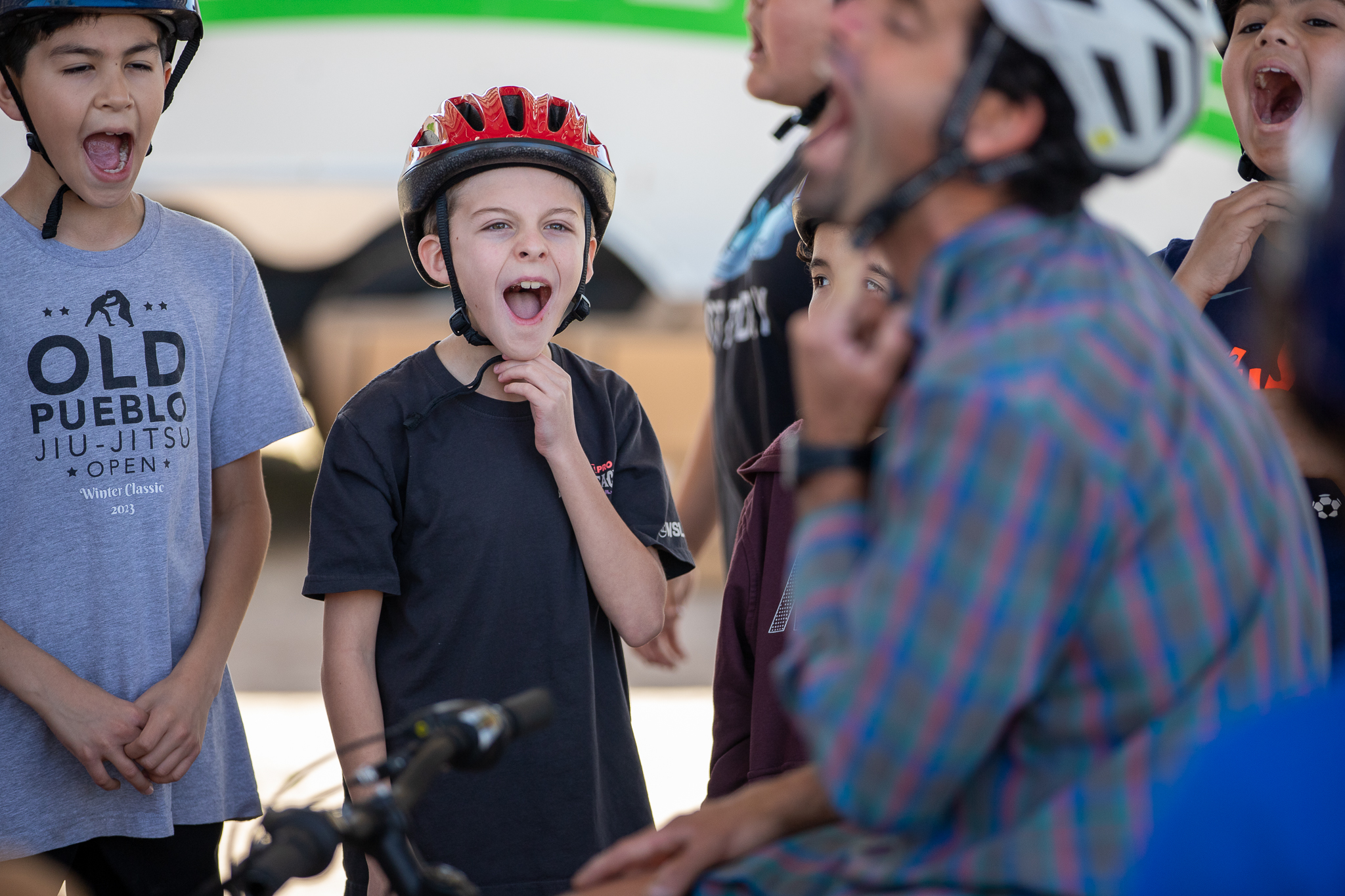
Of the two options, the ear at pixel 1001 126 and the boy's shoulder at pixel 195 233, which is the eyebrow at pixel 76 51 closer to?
the boy's shoulder at pixel 195 233

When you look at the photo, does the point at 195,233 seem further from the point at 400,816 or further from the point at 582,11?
the point at 582,11

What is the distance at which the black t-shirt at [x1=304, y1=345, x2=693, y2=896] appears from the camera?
243 centimetres

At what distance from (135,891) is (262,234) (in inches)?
209

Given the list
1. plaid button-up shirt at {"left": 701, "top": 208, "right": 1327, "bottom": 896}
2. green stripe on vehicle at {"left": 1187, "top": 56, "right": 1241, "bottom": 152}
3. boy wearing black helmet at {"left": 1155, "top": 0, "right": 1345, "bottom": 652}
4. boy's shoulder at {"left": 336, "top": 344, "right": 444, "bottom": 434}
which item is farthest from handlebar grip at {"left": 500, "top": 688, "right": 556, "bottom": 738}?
green stripe on vehicle at {"left": 1187, "top": 56, "right": 1241, "bottom": 152}

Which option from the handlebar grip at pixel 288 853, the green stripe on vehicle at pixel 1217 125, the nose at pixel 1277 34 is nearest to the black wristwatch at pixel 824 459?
the handlebar grip at pixel 288 853

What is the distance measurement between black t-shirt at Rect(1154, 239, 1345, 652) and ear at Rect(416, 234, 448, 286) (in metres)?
1.63

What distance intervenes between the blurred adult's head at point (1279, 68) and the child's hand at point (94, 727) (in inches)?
105

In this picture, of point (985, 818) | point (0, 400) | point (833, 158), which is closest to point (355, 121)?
point (0, 400)

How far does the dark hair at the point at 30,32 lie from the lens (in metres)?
2.55

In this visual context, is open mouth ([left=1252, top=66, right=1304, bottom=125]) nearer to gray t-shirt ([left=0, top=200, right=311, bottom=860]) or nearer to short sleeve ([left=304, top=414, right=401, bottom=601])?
short sleeve ([left=304, top=414, right=401, bottom=601])

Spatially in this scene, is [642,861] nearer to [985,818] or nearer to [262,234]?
[985,818]

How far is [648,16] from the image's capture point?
6.93 metres

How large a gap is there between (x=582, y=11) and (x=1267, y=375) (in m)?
5.34

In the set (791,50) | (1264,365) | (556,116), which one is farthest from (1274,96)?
(556,116)
